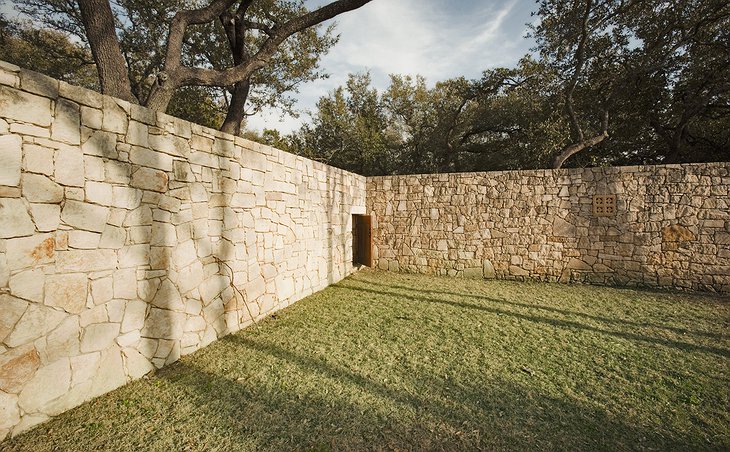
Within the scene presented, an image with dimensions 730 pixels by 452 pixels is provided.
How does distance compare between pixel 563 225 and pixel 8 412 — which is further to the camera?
pixel 563 225

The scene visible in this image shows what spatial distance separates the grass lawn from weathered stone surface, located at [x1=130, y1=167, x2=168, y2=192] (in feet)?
5.61

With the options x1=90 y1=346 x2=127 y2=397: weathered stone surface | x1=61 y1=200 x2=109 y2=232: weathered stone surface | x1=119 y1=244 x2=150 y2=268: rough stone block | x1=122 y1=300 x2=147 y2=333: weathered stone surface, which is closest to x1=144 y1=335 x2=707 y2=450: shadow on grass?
x1=90 y1=346 x2=127 y2=397: weathered stone surface

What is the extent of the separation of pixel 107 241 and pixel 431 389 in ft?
9.69

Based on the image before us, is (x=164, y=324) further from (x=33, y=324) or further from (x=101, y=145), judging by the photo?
(x=101, y=145)

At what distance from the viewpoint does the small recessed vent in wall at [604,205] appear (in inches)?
239

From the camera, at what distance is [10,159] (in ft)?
6.24

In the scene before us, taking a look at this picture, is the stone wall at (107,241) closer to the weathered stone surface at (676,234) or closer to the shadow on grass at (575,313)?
the shadow on grass at (575,313)

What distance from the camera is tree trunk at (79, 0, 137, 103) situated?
385 cm

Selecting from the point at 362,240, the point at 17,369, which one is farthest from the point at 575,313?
the point at 17,369

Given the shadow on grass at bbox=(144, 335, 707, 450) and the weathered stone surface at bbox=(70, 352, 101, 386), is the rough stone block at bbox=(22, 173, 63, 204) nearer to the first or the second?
the weathered stone surface at bbox=(70, 352, 101, 386)

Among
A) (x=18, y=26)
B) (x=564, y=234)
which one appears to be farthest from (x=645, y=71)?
(x=18, y=26)

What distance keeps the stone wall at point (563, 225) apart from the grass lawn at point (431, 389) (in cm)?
177

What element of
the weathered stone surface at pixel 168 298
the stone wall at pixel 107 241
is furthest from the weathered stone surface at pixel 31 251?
the weathered stone surface at pixel 168 298

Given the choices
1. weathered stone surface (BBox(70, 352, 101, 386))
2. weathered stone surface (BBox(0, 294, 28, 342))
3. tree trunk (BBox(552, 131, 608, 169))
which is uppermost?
tree trunk (BBox(552, 131, 608, 169))
